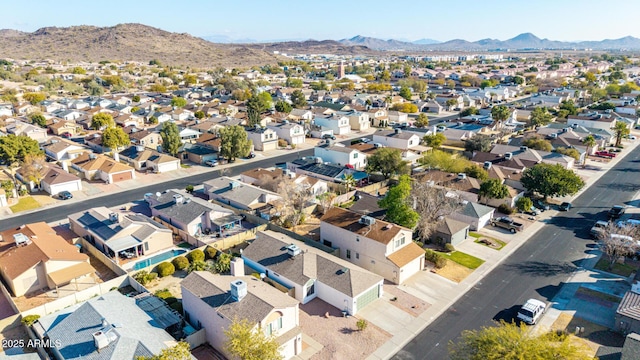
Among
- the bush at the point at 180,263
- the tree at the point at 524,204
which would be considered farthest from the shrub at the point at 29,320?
the tree at the point at 524,204

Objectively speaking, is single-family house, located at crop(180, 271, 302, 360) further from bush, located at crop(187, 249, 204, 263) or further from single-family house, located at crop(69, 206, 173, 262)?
single-family house, located at crop(69, 206, 173, 262)

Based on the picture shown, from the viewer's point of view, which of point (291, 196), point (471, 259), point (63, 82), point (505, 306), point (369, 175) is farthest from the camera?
point (63, 82)

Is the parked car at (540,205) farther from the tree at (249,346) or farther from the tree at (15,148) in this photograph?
the tree at (15,148)

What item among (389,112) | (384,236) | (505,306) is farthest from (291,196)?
(389,112)

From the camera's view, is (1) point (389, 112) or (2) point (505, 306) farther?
(1) point (389, 112)

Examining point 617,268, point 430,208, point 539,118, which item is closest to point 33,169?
point 430,208

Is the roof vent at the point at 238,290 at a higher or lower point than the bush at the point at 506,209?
higher

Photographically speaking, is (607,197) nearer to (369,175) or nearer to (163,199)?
(369,175)
